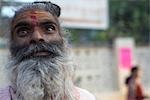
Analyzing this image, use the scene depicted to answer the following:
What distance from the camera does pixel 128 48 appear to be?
13555 mm

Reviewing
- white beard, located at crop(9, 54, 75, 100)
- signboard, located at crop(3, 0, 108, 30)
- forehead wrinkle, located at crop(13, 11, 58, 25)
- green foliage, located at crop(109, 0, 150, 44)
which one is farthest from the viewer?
green foliage, located at crop(109, 0, 150, 44)

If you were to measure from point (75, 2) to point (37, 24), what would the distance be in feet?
26.7

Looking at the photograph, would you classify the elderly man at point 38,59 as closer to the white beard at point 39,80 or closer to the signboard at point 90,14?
the white beard at point 39,80

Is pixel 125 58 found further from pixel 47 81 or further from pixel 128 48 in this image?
pixel 47 81

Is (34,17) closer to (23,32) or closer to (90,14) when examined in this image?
(23,32)

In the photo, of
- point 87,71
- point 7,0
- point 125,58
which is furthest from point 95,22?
point 7,0

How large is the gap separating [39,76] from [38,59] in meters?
0.08

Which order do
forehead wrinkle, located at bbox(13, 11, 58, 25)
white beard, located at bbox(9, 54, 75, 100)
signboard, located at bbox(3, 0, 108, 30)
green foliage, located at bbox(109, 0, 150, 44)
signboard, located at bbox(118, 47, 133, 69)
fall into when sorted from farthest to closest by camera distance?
green foliage, located at bbox(109, 0, 150, 44) → signboard, located at bbox(118, 47, 133, 69) → signboard, located at bbox(3, 0, 108, 30) → forehead wrinkle, located at bbox(13, 11, 58, 25) → white beard, located at bbox(9, 54, 75, 100)

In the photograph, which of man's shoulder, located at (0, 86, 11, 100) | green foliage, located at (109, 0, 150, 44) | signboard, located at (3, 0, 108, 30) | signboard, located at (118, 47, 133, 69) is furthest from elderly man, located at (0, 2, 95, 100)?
green foliage, located at (109, 0, 150, 44)

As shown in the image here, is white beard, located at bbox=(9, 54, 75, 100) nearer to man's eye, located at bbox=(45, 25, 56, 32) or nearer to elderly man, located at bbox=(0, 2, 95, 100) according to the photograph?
elderly man, located at bbox=(0, 2, 95, 100)

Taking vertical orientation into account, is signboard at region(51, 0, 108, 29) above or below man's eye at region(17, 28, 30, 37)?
below

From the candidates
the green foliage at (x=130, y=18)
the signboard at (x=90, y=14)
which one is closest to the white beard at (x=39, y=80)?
the signboard at (x=90, y=14)

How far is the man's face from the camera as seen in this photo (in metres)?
2.80

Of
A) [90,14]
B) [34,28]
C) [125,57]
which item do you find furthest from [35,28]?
[125,57]
